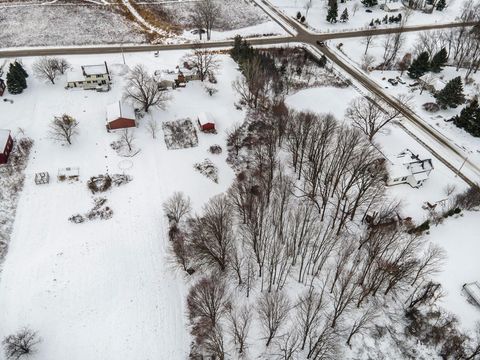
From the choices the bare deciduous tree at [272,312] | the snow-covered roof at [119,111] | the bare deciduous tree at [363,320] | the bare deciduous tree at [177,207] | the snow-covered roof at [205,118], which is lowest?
the bare deciduous tree at [363,320]

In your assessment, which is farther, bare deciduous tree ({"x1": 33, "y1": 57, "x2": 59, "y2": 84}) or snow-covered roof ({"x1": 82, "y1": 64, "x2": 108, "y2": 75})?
bare deciduous tree ({"x1": 33, "y1": 57, "x2": 59, "y2": 84})

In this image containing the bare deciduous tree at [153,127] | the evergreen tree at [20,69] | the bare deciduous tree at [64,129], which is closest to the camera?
the bare deciduous tree at [64,129]

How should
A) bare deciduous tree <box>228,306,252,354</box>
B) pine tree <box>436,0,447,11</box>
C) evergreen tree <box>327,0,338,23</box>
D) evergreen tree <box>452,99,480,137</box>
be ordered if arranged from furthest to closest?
pine tree <box>436,0,447,11</box>, evergreen tree <box>327,0,338,23</box>, evergreen tree <box>452,99,480,137</box>, bare deciduous tree <box>228,306,252,354</box>

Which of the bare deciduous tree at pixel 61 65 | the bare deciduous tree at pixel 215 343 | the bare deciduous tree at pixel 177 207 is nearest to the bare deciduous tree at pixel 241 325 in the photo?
the bare deciduous tree at pixel 215 343

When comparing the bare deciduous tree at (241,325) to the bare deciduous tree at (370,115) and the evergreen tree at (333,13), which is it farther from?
the evergreen tree at (333,13)

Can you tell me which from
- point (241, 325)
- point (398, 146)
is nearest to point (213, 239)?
point (241, 325)

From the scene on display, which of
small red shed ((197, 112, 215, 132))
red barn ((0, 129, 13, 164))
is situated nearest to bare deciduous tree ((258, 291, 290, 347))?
small red shed ((197, 112, 215, 132))

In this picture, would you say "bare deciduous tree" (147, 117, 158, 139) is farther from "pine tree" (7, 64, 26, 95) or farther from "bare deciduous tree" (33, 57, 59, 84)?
"pine tree" (7, 64, 26, 95)
